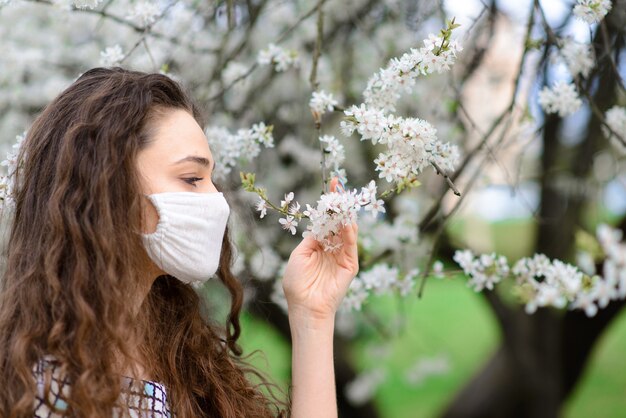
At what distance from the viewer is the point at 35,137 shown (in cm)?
174

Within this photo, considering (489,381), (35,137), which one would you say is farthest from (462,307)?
(35,137)

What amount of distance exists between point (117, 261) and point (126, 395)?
0.83 feet

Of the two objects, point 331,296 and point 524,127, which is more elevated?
point 524,127

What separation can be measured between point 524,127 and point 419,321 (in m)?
4.14

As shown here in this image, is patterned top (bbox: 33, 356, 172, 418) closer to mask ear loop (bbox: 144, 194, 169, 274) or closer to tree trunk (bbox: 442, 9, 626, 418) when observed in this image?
mask ear loop (bbox: 144, 194, 169, 274)

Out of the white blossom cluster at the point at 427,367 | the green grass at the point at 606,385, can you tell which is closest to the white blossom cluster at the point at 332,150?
the white blossom cluster at the point at 427,367

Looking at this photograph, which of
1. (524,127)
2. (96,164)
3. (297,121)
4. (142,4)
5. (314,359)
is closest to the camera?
(96,164)

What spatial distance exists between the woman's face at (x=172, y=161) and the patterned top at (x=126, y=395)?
0.30m

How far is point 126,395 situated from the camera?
1626 mm

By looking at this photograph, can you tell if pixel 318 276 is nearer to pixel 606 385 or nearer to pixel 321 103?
pixel 321 103

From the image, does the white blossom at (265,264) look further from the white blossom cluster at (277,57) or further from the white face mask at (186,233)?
the white face mask at (186,233)

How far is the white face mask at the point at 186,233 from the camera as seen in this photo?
5.45 feet

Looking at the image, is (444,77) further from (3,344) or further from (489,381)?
(3,344)

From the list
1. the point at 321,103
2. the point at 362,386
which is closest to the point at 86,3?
the point at 321,103
